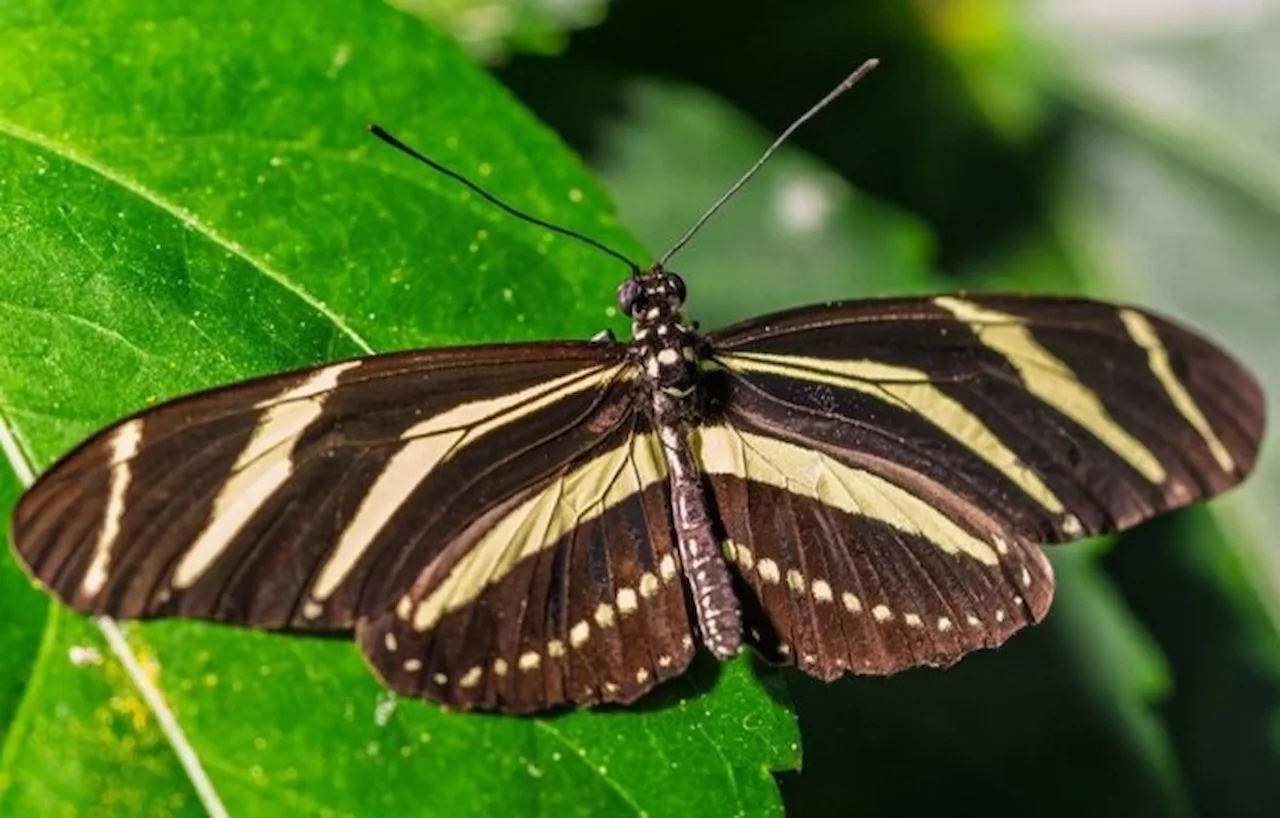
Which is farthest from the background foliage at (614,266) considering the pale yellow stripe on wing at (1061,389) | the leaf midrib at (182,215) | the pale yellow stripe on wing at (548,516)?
the pale yellow stripe on wing at (1061,389)

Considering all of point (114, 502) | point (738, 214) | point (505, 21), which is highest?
point (505, 21)

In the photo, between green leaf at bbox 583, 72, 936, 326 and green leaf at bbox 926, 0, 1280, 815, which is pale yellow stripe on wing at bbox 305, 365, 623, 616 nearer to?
green leaf at bbox 583, 72, 936, 326

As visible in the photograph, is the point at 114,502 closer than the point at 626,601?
Yes

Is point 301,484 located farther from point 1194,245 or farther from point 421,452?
point 1194,245

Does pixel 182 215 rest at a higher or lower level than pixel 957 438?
higher

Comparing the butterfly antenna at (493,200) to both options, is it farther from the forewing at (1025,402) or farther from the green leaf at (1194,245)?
the green leaf at (1194,245)

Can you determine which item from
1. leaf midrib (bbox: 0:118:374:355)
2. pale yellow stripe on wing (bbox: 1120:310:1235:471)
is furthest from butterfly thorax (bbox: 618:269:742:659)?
pale yellow stripe on wing (bbox: 1120:310:1235:471)

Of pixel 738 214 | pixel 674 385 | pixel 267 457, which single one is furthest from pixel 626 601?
pixel 738 214
